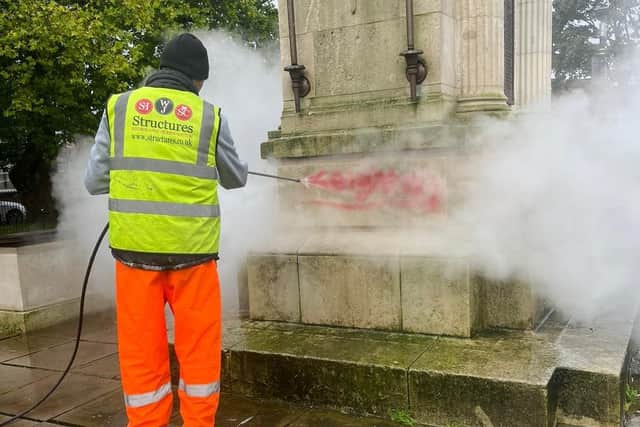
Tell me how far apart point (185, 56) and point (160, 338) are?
4.88 ft

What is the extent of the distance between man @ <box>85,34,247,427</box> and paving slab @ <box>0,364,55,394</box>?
2499 mm

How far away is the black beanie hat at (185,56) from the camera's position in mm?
3076

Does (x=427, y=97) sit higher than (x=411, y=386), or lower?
higher

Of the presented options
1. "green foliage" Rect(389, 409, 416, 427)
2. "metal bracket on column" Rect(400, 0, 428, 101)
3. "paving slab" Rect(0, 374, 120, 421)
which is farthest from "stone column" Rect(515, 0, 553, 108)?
"paving slab" Rect(0, 374, 120, 421)

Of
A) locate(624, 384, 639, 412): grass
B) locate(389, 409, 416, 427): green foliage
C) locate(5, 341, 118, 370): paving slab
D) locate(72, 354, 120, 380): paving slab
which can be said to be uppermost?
locate(389, 409, 416, 427): green foliage

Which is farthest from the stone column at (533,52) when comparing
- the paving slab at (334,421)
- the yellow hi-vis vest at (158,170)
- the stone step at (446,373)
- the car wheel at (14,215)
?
the car wheel at (14,215)

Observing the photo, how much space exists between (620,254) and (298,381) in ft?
9.43

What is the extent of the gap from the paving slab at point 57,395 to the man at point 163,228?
1.63 metres

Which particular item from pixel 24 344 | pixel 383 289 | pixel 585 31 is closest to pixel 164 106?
pixel 383 289

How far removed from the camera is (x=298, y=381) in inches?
157

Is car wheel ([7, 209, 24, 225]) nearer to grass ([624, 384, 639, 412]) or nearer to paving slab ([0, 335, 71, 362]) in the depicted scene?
paving slab ([0, 335, 71, 362])

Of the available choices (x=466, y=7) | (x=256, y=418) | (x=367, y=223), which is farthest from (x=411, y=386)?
(x=466, y=7)

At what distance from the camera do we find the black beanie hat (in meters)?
3.08

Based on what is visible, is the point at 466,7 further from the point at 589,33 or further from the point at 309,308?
the point at 589,33
